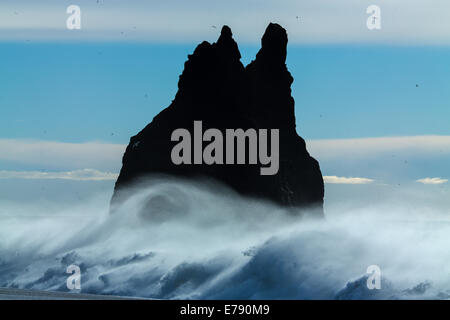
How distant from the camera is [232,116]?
10062cm

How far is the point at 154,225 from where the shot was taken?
100500 millimetres

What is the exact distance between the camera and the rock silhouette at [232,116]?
328 feet

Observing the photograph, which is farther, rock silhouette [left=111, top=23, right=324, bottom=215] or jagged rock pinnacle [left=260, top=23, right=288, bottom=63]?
jagged rock pinnacle [left=260, top=23, right=288, bottom=63]

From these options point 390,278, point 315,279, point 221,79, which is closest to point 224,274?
point 315,279

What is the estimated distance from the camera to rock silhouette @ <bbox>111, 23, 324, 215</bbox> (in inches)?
3935

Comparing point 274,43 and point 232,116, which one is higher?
point 274,43

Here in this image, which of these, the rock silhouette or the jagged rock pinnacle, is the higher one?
the jagged rock pinnacle

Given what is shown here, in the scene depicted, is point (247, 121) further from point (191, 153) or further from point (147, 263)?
point (147, 263)

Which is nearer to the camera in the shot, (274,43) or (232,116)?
(232,116)

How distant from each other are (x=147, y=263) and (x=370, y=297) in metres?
26.3

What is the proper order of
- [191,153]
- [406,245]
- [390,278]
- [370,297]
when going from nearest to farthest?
[370,297]
[390,278]
[406,245]
[191,153]

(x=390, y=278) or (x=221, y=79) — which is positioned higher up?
(x=221, y=79)

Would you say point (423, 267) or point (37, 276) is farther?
point (37, 276)

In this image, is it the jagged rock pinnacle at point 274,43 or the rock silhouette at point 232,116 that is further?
the jagged rock pinnacle at point 274,43
